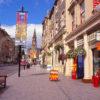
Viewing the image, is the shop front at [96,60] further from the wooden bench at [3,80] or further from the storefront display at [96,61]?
the wooden bench at [3,80]

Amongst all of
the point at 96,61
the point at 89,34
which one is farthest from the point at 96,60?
the point at 89,34

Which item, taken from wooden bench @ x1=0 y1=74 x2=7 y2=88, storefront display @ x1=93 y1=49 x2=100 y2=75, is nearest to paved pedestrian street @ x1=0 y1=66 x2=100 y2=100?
wooden bench @ x1=0 y1=74 x2=7 y2=88

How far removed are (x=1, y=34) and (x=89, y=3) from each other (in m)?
116

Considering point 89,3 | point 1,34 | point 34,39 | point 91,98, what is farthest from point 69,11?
point 34,39

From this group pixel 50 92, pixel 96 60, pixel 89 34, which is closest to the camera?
pixel 50 92

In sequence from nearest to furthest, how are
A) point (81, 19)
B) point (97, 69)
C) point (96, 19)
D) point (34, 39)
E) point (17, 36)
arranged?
1. point (96, 19)
2. point (97, 69)
3. point (81, 19)
4. point (17, 36)
5. point (34, 39)

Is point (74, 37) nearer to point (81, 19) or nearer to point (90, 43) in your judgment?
point (81, 19)

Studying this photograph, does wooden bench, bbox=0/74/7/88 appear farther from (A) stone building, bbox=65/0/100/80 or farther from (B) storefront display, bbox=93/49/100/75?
(B) storefront display, bbox=93/49/100/75

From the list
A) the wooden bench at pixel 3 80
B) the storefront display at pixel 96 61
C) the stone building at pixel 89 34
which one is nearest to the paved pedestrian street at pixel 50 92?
the wooden bench at pixel 3 80

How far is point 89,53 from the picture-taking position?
77.6 ft

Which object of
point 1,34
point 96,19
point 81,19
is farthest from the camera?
point 1,34

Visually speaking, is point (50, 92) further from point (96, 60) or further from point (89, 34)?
point (89, 34)

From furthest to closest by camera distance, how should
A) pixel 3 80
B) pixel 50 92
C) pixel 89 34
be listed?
1. pixel 89 34
2. pixel 3 80
3. pixel 50 92

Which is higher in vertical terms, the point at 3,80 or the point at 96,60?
the point at 96,60
